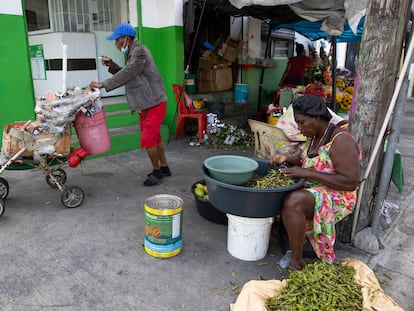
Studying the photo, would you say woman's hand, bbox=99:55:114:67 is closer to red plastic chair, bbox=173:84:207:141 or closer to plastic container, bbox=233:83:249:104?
red plastic chair, bbox=173:84:207:141

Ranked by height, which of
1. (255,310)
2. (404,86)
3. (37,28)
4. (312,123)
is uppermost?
(37,28)

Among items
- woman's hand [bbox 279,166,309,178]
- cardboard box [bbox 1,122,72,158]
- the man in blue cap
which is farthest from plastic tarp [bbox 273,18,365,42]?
cardboard box [bbox 1,122,72,158]

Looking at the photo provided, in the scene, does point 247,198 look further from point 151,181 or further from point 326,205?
point 151,181

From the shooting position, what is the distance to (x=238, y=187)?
2.39m

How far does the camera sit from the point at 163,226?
9.06 feet

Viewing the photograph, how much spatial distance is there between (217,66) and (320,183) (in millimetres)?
5667

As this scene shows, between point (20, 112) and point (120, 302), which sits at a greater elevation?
point (20, 112)

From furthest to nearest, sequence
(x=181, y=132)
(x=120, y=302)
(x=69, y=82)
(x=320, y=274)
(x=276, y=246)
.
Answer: (x=181, y=132) → (x=69, y=82) → (x=276, y=246) → (x=120, y=302) → (x=320, y=274)

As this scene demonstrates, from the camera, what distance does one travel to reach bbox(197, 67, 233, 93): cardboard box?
773 cm

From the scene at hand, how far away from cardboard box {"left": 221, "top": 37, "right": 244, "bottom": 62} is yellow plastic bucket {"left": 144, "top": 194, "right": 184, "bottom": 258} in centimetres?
561

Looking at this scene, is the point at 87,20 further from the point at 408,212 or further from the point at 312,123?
the point at 408,212


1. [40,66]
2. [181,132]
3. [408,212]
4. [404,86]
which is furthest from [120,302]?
[40,66]

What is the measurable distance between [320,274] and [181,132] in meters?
5.10

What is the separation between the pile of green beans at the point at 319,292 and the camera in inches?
79.0
